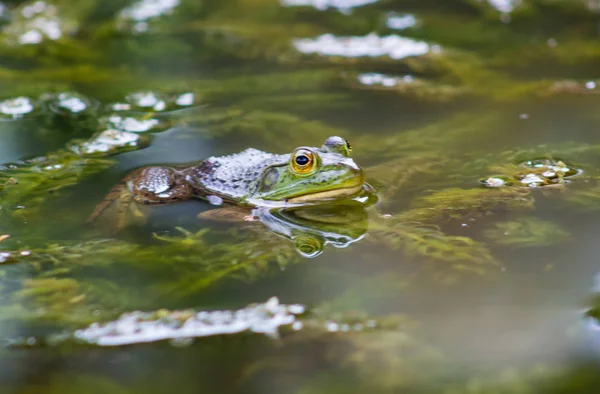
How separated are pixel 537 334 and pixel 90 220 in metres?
2.47

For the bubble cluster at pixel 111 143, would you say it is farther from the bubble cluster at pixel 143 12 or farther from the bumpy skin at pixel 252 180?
the bubble cluster at pixel 143 12

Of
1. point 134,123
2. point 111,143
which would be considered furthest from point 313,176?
point 134,123

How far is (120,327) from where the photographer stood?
255 cm

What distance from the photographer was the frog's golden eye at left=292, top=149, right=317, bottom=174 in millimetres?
3664

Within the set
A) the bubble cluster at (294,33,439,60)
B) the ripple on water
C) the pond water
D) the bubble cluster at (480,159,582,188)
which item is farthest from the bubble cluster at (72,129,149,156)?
the bubble cluster at (480,159,582,188)

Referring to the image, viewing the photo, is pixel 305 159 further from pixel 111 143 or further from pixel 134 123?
pixel 134 123

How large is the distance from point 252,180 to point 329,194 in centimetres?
53

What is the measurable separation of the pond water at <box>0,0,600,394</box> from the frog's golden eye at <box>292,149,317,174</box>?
0.93 feet

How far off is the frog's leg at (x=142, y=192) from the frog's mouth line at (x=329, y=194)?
75 cm

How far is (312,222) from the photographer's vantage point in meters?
3.57

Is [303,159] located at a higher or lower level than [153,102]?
lower

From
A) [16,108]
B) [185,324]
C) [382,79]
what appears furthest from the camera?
[382,79]

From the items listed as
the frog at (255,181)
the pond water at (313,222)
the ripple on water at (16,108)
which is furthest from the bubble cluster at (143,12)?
the frog at (255,181)

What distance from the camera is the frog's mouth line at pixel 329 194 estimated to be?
3.62m
